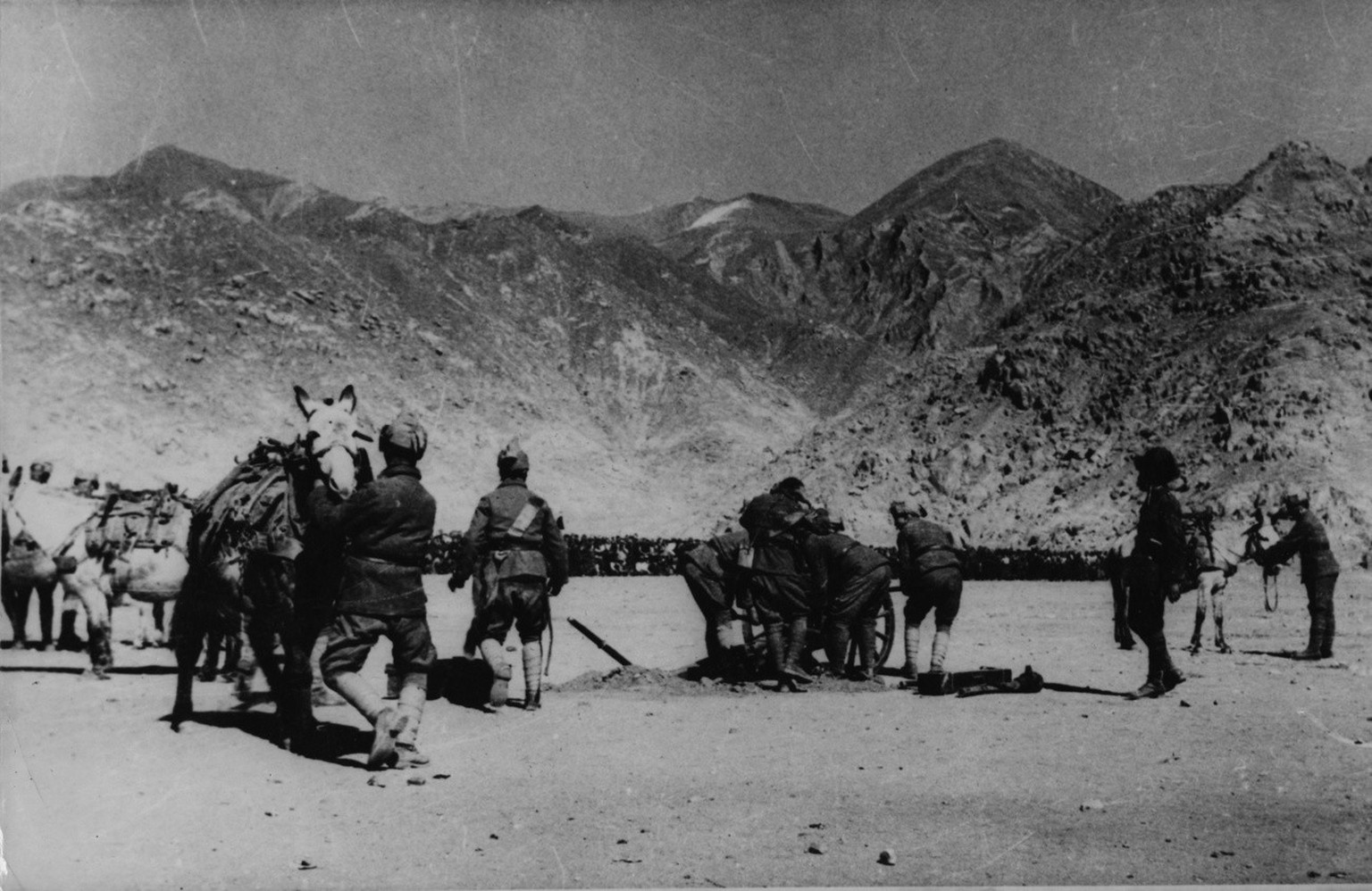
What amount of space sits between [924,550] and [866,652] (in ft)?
3.63

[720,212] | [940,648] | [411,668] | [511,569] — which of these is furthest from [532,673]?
[720,212]

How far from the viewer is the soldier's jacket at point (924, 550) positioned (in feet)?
37.1

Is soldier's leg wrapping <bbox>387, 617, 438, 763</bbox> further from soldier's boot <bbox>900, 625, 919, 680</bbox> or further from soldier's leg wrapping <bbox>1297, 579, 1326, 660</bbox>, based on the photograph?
soldier's leg wrapping <bbox>1297, 579, 1326, 660</bbox>

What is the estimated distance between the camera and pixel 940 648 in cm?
1103

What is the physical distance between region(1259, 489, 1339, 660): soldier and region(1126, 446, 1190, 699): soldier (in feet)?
12.5

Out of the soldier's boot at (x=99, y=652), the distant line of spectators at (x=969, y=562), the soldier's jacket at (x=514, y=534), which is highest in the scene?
the soldier's jacket at (x=514, y=534)

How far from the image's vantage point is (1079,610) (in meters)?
22.3

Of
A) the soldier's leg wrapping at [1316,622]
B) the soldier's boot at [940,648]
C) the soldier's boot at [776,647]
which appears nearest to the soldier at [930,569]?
the soldier's boot at [940,648]

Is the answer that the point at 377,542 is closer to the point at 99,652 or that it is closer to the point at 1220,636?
the point at 99,652

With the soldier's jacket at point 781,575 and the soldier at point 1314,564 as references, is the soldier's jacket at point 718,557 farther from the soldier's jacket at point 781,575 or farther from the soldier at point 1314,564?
the soldier at point 1314,564

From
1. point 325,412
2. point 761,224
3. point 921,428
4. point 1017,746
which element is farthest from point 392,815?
point 761,224

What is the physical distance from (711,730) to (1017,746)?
2.17m

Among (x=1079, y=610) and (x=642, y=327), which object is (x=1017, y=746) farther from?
(x=642, y=327)

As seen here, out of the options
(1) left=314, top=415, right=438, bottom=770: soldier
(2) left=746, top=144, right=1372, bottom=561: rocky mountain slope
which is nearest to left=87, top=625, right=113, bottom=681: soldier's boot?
(1) left=314, top=415, right=438, bottom=770: soldier
